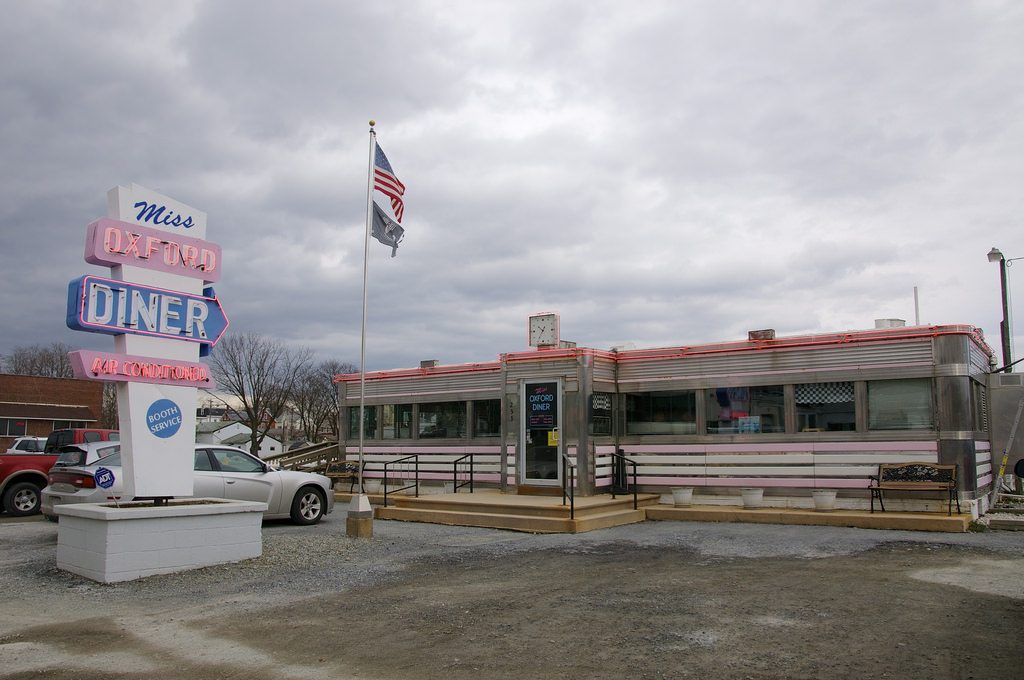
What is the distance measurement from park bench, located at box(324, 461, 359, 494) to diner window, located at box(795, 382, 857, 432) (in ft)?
32.7

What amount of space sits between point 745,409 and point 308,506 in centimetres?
781

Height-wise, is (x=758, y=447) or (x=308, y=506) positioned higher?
(x=758, y=447)

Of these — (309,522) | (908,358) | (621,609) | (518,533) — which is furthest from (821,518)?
(309,522)

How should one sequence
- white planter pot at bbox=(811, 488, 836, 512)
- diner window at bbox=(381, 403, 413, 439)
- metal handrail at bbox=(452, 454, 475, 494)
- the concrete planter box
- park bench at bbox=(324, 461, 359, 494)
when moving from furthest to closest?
diner window at bbox=(381, 403, 413, 439), park bench at bbox=(324, 461, 359, 494), metal handrail at bbox=(452, 454, 475, 494), white planter pot at bbox=(811, 488, 836, 512), the concrete planter box

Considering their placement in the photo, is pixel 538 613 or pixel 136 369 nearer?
pixel 538 613

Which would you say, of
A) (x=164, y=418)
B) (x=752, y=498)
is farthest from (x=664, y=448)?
(x=164, y=418)

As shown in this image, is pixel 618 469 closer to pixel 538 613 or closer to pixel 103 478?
pixel 538 613

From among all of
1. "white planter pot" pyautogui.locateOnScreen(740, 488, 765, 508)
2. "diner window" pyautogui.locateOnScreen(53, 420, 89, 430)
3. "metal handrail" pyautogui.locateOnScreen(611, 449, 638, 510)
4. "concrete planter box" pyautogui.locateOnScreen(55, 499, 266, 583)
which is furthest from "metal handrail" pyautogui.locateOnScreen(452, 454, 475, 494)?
"diner window" pyautogui.locateOnScreen(53, 420, 89, 430)

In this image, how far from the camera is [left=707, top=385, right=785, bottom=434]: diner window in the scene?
14367 mm

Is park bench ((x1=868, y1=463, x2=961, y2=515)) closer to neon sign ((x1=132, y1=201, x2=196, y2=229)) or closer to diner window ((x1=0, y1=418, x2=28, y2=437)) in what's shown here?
neon sign ((x1=132, y1=201, x2=196, y2=229))

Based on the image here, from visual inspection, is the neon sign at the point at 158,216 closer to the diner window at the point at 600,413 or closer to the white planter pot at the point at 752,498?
the diner window at the point at 600,413

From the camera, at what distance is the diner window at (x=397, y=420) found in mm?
18953

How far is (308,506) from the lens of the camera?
13.4 meters

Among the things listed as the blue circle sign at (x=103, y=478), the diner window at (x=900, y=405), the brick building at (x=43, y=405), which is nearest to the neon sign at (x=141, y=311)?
the blue circle sign at (x=103, y=478)
